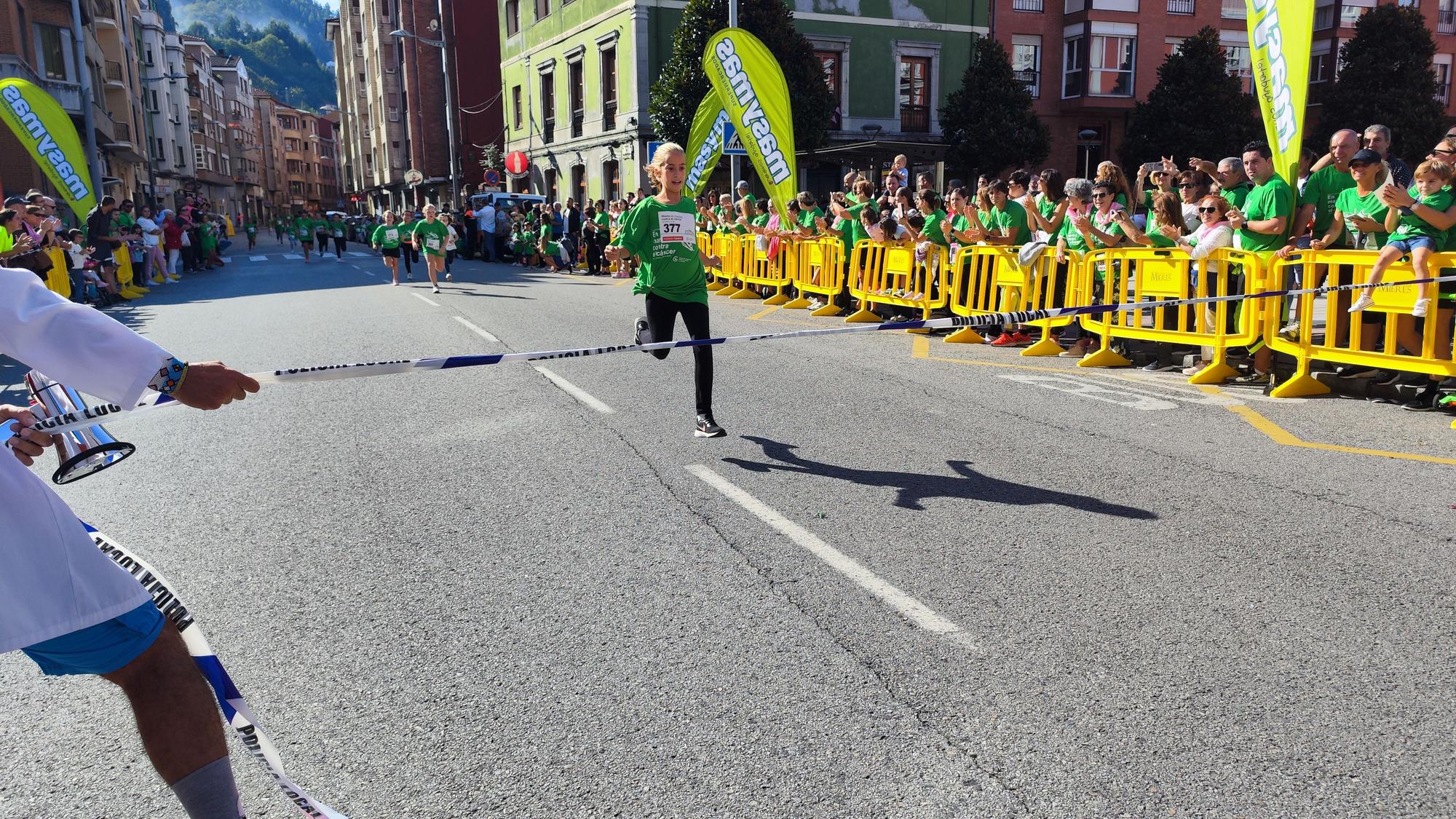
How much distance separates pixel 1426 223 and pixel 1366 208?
748mm

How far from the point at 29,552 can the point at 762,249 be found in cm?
1565

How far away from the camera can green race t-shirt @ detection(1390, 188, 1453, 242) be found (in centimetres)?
737

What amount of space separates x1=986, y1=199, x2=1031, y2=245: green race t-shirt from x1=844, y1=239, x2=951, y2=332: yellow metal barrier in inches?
35.6

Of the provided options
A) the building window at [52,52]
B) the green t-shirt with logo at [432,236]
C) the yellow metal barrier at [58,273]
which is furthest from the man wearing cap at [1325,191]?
the building window at [52,52]

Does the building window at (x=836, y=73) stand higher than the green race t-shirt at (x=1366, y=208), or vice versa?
the building window at (x=836, y=73)

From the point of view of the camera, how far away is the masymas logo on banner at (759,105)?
17.0 m

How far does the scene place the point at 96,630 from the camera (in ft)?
6.70

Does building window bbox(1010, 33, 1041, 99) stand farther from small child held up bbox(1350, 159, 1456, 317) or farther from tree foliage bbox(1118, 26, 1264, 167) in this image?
small child held up bbox(1350, 159, 1456, 317)

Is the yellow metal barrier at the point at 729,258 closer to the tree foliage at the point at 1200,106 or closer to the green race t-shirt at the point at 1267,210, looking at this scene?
the green race t-shirt at the point at 1267,210

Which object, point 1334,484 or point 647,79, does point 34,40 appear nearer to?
point 647,79

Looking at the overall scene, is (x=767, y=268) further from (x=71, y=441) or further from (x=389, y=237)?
(x=71, y=441)

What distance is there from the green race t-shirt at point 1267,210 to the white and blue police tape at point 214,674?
28.7 ft

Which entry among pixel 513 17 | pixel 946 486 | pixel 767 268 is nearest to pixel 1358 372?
pixel 946 486

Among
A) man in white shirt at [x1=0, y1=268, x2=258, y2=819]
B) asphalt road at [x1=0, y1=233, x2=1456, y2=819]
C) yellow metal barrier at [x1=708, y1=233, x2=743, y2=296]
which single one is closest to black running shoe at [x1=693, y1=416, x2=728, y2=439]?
asphalt road at [x1=0, y1=233, x2=1456, y2=819]
